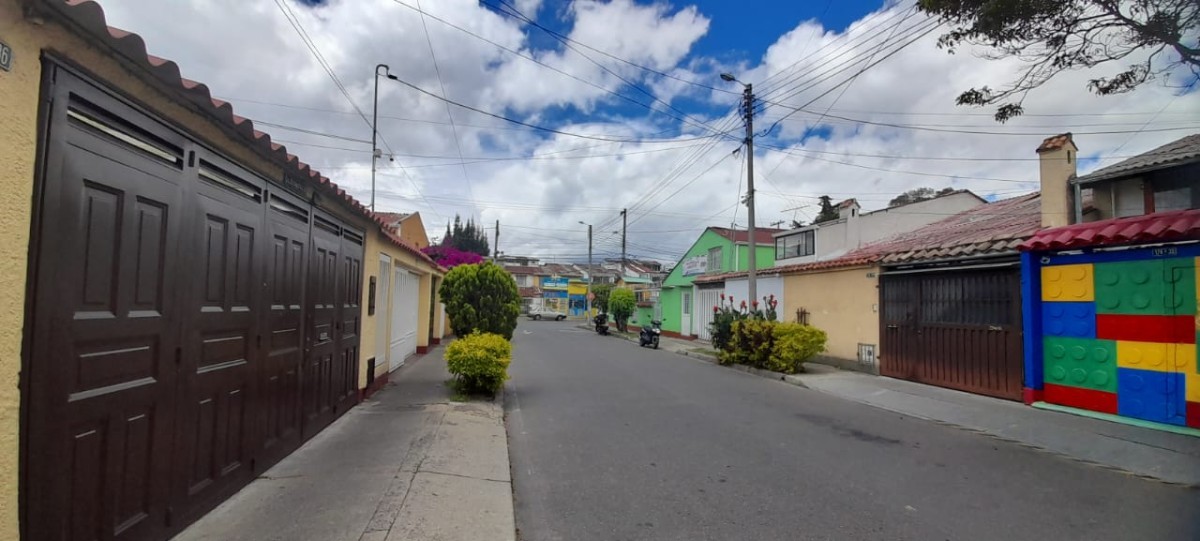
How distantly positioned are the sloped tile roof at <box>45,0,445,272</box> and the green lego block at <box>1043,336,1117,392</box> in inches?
387

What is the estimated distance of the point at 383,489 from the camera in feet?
14.4

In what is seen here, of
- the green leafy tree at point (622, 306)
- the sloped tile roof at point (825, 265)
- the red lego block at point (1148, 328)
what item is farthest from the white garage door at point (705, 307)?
the red lego block at point (1148, 328)

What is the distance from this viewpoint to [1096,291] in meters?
7.71

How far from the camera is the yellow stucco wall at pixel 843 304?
12453 millimetres

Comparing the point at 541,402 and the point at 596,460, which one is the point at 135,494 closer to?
the point at 596,460

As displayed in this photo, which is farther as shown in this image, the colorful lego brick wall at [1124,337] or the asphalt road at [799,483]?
the colorful lego brick wall at [1124,337]

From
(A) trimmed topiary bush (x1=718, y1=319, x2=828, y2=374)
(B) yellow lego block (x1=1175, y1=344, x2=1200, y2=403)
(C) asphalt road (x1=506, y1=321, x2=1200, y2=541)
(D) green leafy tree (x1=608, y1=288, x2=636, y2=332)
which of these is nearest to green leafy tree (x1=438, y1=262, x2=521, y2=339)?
(C) asphalt road (x1=506, y1=321, x2=1200, y2=541)

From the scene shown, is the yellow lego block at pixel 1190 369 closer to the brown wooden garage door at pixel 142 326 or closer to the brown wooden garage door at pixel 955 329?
the brown wooden garage door at pixel 955 329

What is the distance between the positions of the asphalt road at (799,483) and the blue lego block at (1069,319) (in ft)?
7.93

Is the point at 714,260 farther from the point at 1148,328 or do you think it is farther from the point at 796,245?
the point at 1148,328

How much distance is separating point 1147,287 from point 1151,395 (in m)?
1.34

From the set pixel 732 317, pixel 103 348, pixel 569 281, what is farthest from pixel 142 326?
pixel 569 281

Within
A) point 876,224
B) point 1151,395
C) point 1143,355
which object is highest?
point 876,224

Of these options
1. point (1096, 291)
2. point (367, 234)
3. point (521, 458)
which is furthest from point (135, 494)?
point (1096, 291)
